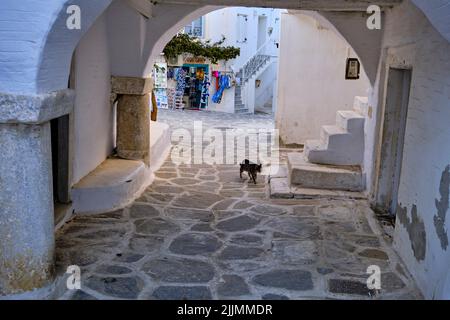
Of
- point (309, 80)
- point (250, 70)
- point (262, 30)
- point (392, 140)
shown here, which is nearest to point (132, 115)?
point (392, 140)

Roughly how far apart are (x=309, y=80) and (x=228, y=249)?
24.2 ft

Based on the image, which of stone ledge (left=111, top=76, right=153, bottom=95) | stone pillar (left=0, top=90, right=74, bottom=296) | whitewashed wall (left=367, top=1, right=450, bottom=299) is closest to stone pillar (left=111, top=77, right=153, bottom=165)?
stone ledge (left=111, top=76, right=153, bottom=95)

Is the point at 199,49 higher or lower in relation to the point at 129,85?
higher

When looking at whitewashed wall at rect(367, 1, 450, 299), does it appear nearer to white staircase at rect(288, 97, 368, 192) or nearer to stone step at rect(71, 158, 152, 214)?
white staircase at rect(288, 97, 368, 192)

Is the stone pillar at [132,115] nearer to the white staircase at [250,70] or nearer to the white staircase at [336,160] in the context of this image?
the white staircase at [336,160]

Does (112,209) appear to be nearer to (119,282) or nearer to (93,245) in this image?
(93,245)

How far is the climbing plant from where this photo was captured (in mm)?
22562

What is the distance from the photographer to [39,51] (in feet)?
11.5

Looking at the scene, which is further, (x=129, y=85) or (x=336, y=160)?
(x=336, y=160)

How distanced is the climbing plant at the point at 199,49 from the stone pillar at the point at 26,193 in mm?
19068

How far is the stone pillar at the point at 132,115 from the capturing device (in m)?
8.08

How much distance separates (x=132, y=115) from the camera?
27.0 feet

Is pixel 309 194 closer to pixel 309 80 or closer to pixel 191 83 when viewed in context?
pixel 309 80
